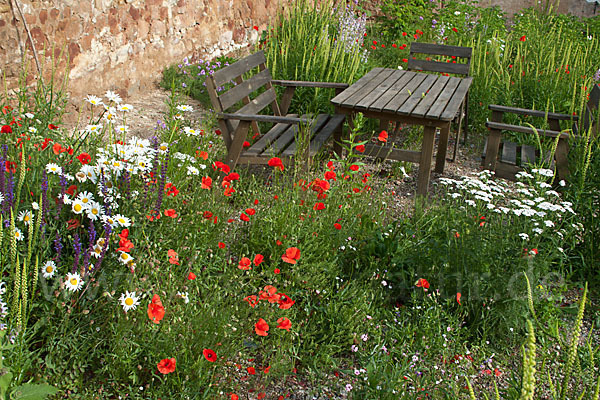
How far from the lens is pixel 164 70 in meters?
5.71

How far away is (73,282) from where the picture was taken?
1928 mm

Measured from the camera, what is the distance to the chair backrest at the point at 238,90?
3.93 metres

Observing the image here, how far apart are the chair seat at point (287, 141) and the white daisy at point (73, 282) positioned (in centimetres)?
189

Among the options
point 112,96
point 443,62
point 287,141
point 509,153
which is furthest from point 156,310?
point 443,62

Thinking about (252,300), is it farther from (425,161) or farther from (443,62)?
(443,62)

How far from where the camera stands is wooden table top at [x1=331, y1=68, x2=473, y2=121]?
13.5 ft

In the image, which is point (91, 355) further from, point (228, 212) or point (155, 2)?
point (155, 2)

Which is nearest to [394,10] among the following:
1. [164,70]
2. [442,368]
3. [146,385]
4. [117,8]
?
[164,70]

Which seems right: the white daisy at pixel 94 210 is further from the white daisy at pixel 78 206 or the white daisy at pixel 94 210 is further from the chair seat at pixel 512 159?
the chair seat at pixel 512 159

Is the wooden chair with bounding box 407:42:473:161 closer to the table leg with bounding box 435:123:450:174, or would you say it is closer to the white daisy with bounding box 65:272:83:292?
the table leg with bounding box 435:123:450:174

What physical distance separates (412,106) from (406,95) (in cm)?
41

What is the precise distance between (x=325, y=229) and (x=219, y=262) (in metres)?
0.60

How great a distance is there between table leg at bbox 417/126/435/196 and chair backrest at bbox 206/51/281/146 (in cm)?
137

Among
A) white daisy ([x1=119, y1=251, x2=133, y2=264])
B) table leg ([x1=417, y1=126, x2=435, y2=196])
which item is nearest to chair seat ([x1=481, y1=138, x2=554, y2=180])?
Result: table leg ([x1=417, y1=126, x2=435, y2=196])
